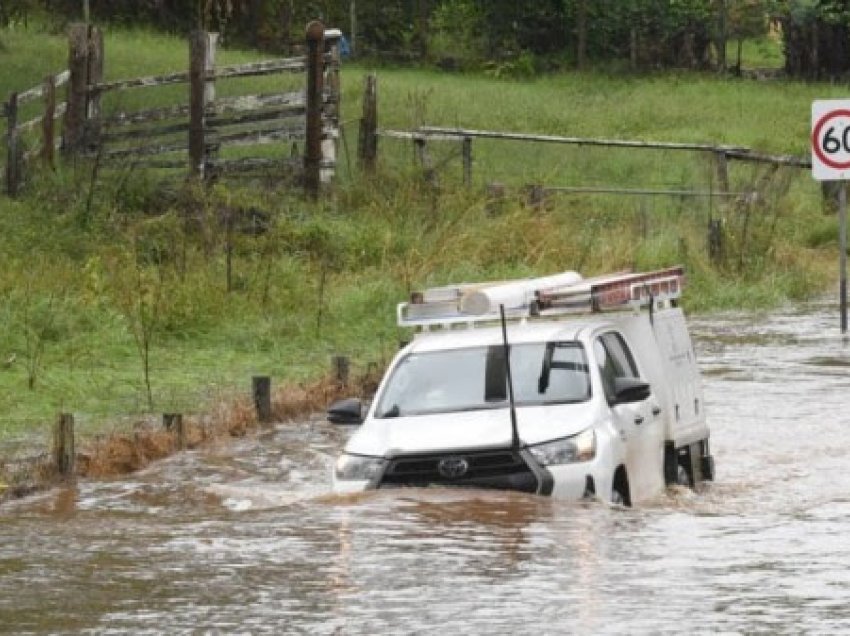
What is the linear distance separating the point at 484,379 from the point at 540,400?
440mm

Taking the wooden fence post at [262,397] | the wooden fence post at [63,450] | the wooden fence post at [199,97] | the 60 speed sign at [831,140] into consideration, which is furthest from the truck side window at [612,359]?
the wooden fence post at [199,97]

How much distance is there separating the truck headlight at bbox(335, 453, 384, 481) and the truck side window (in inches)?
63.0

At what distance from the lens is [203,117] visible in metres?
31.3

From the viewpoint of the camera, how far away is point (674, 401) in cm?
1644

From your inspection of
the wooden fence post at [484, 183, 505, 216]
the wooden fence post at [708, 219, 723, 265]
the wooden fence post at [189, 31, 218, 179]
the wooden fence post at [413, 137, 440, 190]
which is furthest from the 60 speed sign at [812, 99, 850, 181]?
the wooden fence post at [189, 31, 218, 179]

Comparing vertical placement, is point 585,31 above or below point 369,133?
above

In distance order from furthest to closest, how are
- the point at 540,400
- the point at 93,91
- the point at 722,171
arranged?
the point at 722,171 < the point at 93,91 < the point at 540,400

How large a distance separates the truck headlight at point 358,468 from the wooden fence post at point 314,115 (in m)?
16.2

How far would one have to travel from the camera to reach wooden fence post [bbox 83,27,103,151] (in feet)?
109

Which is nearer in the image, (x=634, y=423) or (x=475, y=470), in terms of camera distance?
(x=475, y=470)

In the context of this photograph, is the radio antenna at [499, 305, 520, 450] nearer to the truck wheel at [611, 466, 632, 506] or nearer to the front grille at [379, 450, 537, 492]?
the front grille at [379, 450, 537, 492]

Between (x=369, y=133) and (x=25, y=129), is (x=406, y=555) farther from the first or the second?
(x=25, y=129)

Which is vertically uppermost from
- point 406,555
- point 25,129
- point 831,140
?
point 25,129

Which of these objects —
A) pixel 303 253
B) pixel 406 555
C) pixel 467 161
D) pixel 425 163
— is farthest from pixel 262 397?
pixel 467 161
